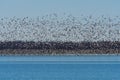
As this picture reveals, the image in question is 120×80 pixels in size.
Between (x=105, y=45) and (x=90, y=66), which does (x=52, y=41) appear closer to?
(x=105, y=45)

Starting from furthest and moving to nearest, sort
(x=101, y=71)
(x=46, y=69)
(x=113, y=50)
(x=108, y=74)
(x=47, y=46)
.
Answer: (x=47, y=46), (x=113, y=50), (x=46, y=69), (x=101, y=71), (x=108, y=74)

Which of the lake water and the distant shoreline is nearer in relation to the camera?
the lake water

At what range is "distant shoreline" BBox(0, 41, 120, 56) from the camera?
48.2 metres

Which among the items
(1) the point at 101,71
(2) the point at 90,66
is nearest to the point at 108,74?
(1) the point at 101,71

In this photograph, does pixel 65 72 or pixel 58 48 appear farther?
pixel 58 48

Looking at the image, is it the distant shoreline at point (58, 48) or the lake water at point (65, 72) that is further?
the distant shoreline at point (58, 48)

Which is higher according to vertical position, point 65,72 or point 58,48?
point 65,72

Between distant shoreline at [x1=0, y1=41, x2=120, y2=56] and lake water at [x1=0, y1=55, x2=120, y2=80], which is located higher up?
lake water at [x1=0, y1=55, x2=120, y2=80]

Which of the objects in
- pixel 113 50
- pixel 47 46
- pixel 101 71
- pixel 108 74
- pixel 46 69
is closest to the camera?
pixel 108 74

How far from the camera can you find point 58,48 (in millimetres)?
50500

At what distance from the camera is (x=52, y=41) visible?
53562 mm

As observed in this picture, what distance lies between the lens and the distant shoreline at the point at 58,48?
48188 millimetres

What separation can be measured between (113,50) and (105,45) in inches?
78.0

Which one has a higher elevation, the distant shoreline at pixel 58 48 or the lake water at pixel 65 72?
the lake water at pixel 65 72
